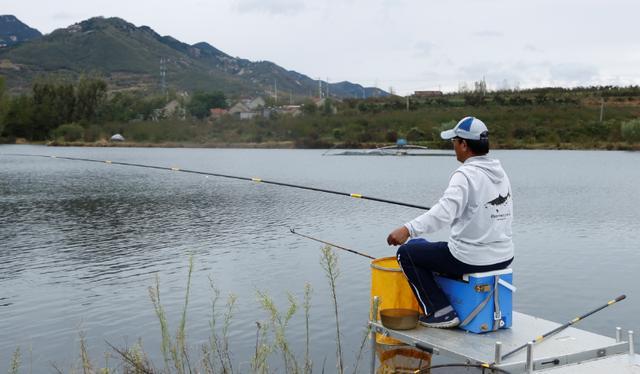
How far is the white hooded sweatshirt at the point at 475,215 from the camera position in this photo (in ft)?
17.5

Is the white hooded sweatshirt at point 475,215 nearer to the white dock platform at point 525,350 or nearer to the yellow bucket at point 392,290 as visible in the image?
the white dock platform at point 525,350

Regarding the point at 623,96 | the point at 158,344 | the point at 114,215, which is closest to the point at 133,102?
the point at 623,96

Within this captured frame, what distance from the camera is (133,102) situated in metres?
116

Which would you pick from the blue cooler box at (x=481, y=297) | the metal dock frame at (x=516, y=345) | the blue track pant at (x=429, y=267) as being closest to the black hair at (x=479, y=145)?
the blue track pant at (x=429, y=267)

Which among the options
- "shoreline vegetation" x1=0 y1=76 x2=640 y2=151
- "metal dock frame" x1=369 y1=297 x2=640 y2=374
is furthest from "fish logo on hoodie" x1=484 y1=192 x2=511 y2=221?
"shoreline vegetation" x1=0 y1=76 x2=640 y2=151

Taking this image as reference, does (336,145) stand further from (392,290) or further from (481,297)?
(481,297)

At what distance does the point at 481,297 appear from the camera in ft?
18.2

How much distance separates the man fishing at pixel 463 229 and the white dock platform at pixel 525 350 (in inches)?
10.0

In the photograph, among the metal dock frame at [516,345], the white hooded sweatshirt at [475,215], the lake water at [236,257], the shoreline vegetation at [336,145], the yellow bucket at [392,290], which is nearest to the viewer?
the metal dock frame at [516,345]

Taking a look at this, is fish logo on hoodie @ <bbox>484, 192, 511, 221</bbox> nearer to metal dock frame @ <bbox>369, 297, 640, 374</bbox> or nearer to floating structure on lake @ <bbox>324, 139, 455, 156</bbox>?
metal dock frame @ <bbox>369, 297, 640, 374</bbox>

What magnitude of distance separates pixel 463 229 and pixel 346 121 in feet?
262

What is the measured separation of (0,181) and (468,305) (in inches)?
1292

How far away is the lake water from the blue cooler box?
278 centimetres

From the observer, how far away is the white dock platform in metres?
5.03
